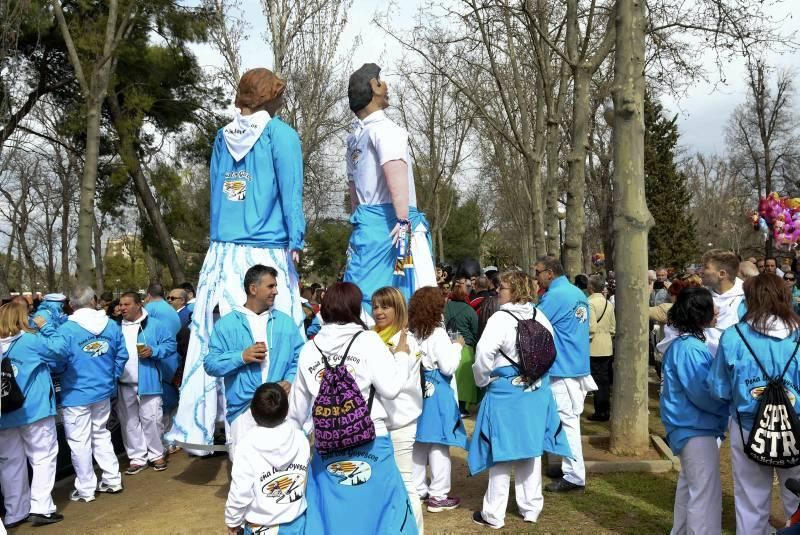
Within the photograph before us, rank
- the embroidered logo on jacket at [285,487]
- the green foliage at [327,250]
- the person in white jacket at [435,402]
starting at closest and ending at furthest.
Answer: the embroidered logo on jacket at [285,487]
the person in white jacket at [435,402]
the green foliage at [327,250]

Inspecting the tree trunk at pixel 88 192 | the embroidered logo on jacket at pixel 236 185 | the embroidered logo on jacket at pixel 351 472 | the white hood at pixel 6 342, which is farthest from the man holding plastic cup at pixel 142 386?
the tree trunk at pixel 88 192

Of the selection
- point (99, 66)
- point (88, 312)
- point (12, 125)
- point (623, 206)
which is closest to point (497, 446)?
point (623, 206)

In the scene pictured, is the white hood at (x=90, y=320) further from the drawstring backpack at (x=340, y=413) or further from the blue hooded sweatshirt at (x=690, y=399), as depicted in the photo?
the blue hooded sweatshirt at (x=690, y=399)

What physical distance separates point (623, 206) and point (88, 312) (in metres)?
5.64

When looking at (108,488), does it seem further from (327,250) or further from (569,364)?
(327,250)

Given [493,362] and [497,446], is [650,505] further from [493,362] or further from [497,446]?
[493,362]

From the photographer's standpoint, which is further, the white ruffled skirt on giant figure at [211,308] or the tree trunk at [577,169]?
the tree trunk at [577,169]

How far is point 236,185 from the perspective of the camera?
18.1 ft

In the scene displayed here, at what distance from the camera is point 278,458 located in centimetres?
392

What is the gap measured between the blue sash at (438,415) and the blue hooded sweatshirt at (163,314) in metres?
3.70

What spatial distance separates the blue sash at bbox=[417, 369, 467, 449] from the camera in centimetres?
612

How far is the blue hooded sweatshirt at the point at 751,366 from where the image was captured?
436 centimetres

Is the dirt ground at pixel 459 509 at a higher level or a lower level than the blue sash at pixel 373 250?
lower

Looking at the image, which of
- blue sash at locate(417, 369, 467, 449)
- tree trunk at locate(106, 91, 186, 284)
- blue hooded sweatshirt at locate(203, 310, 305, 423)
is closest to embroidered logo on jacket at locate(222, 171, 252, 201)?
blue hooded sweatshirt at locate(203, 310, 305, 423)
